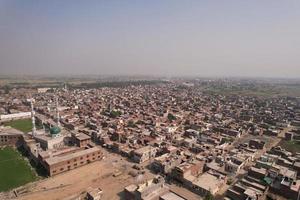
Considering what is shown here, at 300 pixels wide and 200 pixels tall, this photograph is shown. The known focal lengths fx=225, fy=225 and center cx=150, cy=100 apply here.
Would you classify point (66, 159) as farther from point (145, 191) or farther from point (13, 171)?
point (145, 191)

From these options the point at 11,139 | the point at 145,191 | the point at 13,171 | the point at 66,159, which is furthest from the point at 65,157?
the point at 11,139

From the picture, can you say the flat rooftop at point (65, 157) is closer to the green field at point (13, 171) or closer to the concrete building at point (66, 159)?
the concrete building at point (66, 159)

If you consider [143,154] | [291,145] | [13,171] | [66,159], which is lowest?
[13,171]

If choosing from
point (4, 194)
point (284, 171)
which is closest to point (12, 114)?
point (4, 194)

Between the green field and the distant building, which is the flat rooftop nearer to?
the green field

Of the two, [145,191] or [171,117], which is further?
[171,117]
